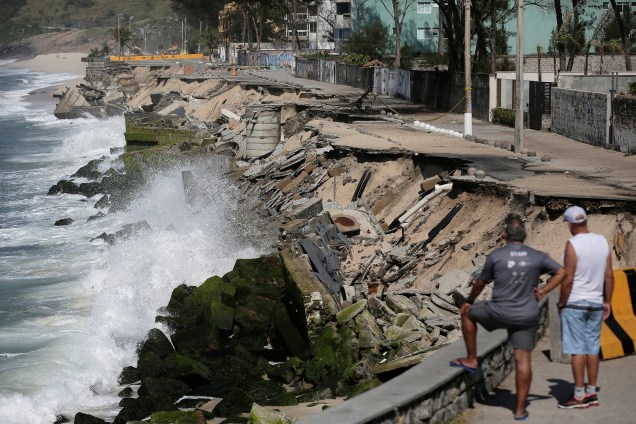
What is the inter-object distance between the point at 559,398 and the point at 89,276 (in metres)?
17.8

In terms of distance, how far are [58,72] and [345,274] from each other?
174 meters

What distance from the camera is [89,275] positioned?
26.8 meters

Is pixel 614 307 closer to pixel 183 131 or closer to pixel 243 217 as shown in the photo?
pixel 243 217

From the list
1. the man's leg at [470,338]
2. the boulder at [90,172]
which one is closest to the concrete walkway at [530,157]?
the man's leg at [470,338]

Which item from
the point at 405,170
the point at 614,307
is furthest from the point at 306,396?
the point at 405,170

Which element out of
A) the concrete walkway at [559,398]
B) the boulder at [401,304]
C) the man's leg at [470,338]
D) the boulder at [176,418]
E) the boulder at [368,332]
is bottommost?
the boulder at [176,418]

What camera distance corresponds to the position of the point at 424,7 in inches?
3620

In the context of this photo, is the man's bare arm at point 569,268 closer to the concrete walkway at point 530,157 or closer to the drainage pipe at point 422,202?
the concrete walkway at point 530,157

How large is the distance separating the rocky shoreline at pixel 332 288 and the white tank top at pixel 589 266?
4114 mm

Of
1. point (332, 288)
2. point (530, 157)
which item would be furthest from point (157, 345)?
point (530, 157)

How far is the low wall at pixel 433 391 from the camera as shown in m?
9.04

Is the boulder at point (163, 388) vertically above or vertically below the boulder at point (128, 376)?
above

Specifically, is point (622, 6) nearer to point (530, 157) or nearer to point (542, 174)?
point (530, 157)

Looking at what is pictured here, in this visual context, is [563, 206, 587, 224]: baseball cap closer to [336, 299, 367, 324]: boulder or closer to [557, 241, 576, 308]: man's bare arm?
[557, 241, 576, 308]: man's bare arm
